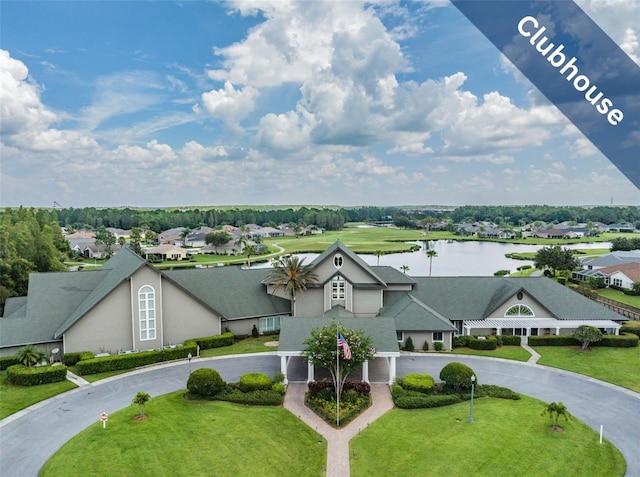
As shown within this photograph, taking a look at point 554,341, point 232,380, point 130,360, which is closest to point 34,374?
point 130,360

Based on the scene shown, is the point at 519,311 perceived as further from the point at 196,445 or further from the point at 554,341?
the point at 196,445

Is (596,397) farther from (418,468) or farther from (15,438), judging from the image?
(15,438)

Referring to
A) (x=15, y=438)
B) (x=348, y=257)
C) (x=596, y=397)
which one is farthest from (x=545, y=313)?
(x=15, y=438)

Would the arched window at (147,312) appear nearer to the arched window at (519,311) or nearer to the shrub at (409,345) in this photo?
the shrub at (409,345)

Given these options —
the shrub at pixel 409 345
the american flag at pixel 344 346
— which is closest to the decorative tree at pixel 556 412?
the american flag at pixel 344 346

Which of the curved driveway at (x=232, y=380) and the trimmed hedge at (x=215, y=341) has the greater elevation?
the trimmed hedge at (x=215, y=341)

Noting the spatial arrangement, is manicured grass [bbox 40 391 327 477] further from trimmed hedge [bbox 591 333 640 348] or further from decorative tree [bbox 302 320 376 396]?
trimmed hedge [bbox 591 333 640 348]

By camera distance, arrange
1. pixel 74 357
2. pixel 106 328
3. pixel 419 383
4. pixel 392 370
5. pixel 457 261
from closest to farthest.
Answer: pixel 419 383 → pixel 392 370 → pixel 74 357 → pixel 106 328 → pixel 457 261

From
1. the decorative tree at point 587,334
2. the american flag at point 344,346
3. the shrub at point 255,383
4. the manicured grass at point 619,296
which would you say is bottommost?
the manicured grass at point 619,296
